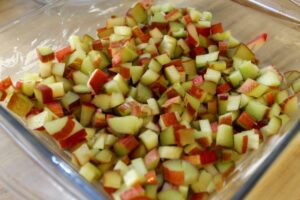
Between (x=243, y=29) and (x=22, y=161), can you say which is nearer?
(x=22, y=161)

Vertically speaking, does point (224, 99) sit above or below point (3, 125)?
below

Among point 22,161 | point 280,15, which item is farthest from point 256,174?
point 280,15

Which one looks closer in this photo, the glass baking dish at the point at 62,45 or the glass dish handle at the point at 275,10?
the glass baking dish at the point at 62,45

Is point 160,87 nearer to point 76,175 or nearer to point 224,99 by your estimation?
point 224,99

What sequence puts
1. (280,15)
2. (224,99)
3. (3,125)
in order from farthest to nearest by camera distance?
1. (280,15)
2. (224,99)
3. (3,125)

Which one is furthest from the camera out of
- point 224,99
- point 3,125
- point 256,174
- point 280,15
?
point 280,15

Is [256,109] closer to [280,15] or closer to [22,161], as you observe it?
[280,15]

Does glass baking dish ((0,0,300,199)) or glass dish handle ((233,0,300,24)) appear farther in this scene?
glass dish handle ((233,0,300,24))
